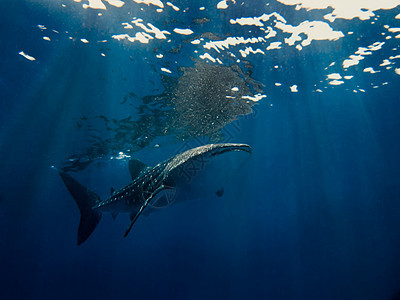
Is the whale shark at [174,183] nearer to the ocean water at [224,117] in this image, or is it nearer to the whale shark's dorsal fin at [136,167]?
the whale shark's dorsal fin at [136,167]

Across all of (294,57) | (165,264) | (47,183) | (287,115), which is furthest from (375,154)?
(47,183)

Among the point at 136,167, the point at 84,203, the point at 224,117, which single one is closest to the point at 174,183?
the point at 136,167

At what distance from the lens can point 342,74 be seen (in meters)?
14.4

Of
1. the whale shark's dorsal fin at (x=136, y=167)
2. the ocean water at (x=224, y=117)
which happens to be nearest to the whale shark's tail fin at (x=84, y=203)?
the whale shark's dorsal fin at (x=136, y=167)

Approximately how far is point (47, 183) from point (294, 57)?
124 ft

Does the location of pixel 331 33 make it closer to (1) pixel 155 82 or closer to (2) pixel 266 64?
(2) pixel 266 64

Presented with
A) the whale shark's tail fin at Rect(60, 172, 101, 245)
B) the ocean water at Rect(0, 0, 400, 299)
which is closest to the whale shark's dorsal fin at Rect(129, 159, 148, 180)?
the whale shark's tail fin at Rect(60, 172, 101, 245)

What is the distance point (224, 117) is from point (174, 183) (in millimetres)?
14687

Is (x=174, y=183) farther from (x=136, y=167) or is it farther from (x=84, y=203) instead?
(x=84, y=203)

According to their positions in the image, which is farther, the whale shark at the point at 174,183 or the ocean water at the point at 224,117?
the ocean water at the point at 224,117

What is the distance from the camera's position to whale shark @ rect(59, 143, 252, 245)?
11.5ft

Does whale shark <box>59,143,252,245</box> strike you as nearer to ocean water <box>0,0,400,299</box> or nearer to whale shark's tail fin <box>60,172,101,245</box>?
whale shark's tail fin <box>60,172,101,245</box>

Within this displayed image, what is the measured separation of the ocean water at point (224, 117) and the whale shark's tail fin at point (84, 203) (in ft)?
23.0

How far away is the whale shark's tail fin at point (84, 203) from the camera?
5.88 meters
